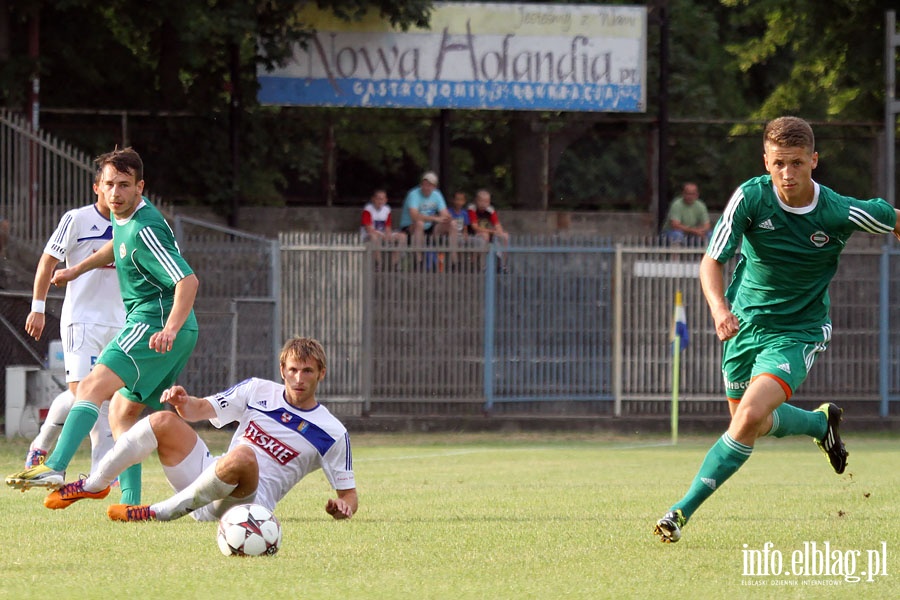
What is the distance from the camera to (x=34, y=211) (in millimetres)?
18234

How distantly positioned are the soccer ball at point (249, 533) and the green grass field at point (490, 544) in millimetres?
67

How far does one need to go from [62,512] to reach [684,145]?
70.4 feet

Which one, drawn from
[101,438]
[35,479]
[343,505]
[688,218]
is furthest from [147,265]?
[688,218]

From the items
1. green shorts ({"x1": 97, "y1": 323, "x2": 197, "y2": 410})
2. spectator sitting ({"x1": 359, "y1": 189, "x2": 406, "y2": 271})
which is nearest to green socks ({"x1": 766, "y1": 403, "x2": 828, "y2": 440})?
green shorts ({"x1": 97, "y1": 323, "x2": 197, "y2": 410})

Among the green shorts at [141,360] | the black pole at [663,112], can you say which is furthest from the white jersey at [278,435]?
the black pole at [663,112]

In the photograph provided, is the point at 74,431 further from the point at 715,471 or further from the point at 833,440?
the point at 833,440

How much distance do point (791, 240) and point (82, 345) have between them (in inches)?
198

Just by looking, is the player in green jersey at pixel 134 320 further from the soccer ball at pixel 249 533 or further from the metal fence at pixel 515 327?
the metal fence at pixel 515 327

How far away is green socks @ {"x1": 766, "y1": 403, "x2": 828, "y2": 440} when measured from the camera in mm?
8102

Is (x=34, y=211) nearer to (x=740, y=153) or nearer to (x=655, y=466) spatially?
(x=655, y=466)

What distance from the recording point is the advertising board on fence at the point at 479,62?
22.7m

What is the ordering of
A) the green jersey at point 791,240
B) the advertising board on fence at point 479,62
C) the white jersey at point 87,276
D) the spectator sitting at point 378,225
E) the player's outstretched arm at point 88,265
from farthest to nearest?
the advertising board on fence at point 479,62
the spectator sitting at point 378,225
the white jersey at point 87,276
the player's outstretched arm at point 88,265
the green jersey at point 791,240

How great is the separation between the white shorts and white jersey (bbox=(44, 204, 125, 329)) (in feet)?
0.15

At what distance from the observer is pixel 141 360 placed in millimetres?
8586
